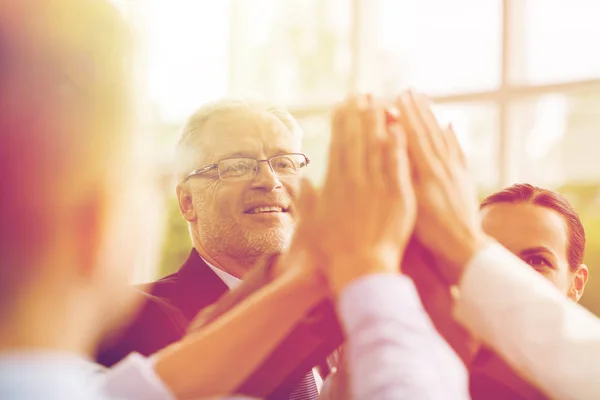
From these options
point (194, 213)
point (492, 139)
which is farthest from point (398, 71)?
point (194, 213)

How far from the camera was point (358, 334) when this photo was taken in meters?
0.58

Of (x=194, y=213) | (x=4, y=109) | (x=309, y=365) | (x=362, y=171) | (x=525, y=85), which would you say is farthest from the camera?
(x=525, y=85)

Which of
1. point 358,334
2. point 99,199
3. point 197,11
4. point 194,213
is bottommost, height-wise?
point 194,213

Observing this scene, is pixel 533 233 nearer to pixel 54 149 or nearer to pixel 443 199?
pixel 443 199

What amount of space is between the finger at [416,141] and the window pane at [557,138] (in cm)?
376

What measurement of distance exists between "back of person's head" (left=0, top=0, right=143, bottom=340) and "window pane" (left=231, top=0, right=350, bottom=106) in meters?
4.42

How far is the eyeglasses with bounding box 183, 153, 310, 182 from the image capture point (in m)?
1.74

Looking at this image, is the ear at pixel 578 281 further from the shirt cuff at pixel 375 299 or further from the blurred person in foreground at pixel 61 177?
the blurred person in foreground at pixel 61 177

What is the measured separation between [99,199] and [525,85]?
166 inches

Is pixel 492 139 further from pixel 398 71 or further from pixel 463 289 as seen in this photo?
pixel 463 289

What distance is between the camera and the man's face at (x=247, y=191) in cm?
173

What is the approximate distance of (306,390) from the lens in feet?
3.48

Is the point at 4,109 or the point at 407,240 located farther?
the point at 407,240

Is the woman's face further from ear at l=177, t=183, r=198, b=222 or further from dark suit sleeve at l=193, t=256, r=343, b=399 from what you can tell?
ear at l=177, t=183, r=198, b=222
